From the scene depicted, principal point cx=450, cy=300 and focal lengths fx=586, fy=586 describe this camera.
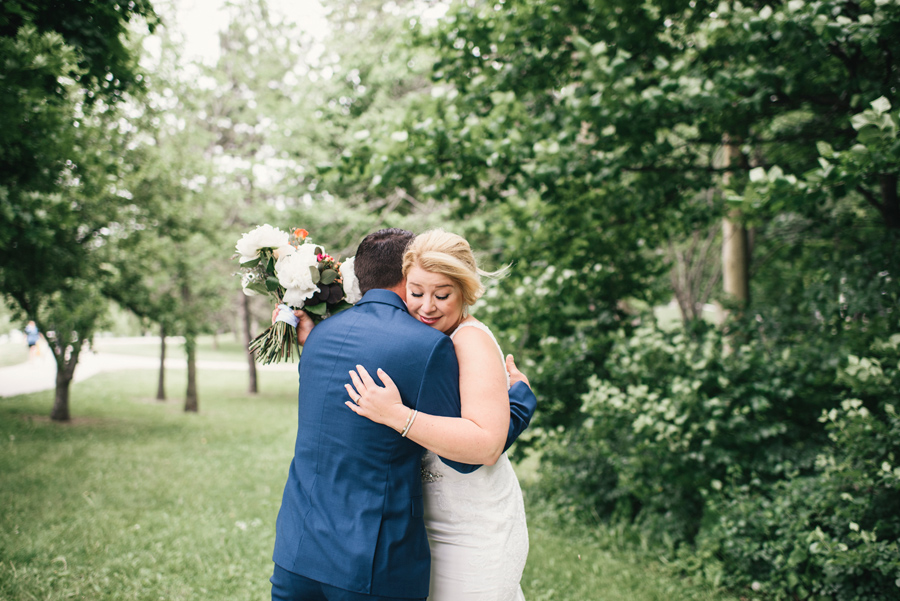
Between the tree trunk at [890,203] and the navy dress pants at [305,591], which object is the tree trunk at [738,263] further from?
the navy dress pants at [305,591]

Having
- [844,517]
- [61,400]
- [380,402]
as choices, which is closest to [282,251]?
[380,402]

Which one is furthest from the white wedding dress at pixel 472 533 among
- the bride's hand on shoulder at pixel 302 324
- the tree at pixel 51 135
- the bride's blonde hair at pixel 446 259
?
the tree at pixel 51 135

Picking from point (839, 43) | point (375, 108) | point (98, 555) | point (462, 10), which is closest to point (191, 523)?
point (98, 555)

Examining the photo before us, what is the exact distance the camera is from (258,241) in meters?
2.24

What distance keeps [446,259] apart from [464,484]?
82cm

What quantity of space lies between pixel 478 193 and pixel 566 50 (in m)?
1.74

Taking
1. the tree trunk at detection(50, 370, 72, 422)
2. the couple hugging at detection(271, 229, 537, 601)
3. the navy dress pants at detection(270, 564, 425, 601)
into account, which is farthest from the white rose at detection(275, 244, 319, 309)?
the tree trunk at detection(50, 370, 72, 422)

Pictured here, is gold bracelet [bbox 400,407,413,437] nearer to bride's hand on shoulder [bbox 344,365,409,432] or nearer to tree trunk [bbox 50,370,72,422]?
bride's hand on shoulder [bbox 344,365,409,432]

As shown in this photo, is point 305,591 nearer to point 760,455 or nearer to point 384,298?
point 384,298

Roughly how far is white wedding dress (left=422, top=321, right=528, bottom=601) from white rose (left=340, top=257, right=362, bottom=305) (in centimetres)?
46

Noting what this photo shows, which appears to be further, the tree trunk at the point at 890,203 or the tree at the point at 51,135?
the tree trunk at the point at 890,203

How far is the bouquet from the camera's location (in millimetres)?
2209

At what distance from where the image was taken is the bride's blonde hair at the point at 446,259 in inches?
79.4

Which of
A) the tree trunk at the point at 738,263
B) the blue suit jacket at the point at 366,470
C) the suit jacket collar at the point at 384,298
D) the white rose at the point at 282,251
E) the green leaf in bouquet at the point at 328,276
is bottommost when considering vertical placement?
the blue suit jacket at the point at 366,470
